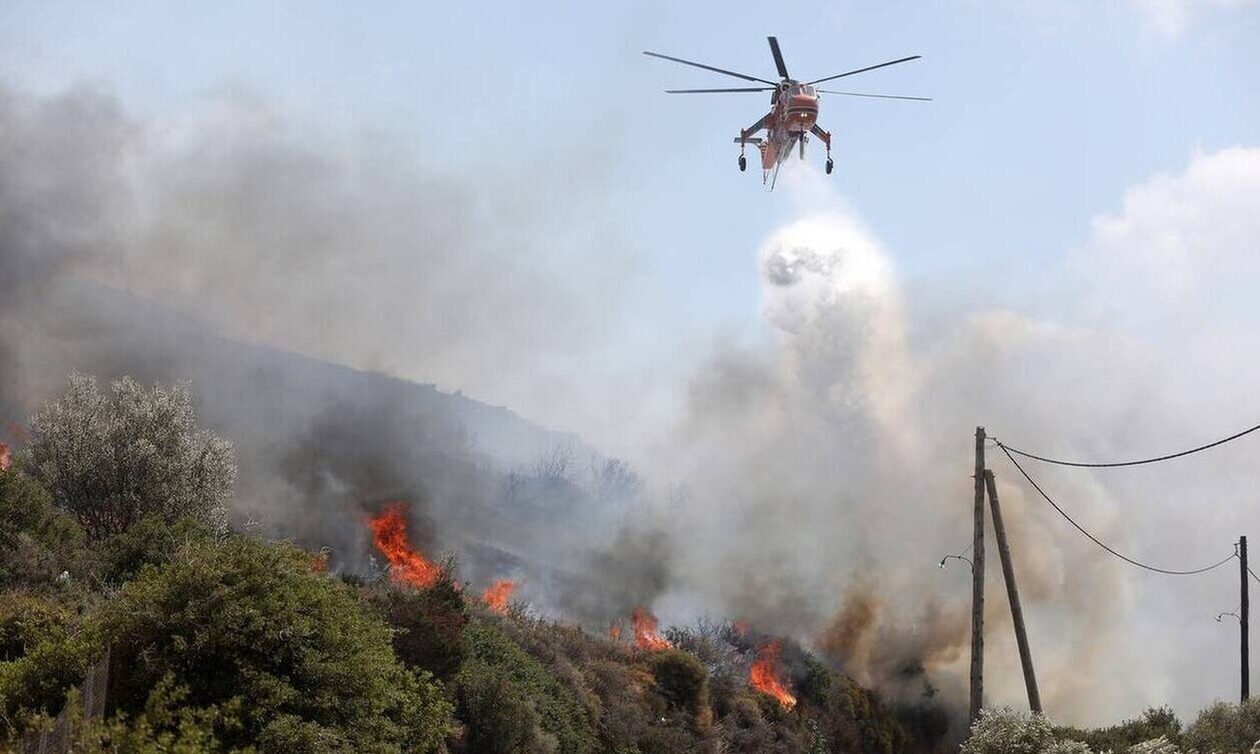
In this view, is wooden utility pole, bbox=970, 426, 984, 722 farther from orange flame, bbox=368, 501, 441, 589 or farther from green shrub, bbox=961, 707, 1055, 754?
orange flame, bbox=368, 501, 441, 589

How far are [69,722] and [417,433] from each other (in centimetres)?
6050

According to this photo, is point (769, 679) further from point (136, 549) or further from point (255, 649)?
point (255, 649)

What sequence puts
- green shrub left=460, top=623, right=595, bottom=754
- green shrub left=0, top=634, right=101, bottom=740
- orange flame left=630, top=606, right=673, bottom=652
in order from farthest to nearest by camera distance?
orange flame left=630, top=606, right=673, bottom=652
green shrub left=460, top=623, right=595, bottom=754
green shrub left=0, top=634, right=101, bottom=740

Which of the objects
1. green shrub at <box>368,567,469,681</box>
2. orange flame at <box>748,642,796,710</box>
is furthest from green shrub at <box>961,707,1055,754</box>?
orange flame at <box>748,642,796,710</box>

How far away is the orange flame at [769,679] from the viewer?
47.4 meters

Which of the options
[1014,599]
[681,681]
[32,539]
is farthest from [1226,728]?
[32,539]

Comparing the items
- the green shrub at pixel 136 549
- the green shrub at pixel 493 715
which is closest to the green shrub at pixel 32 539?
the green shrub at pixel 136 549

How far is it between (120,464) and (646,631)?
24.8 meters

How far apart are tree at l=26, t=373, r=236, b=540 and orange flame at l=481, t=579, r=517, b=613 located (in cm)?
1319

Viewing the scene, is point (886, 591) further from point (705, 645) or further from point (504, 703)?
point (504, 703)

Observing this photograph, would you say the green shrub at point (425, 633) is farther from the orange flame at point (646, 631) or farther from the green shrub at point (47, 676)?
the orange flame at point (646, 631)

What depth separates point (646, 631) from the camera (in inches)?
2044

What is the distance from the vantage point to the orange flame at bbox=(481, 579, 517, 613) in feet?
164

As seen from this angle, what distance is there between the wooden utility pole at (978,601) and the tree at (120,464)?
1119 inches
